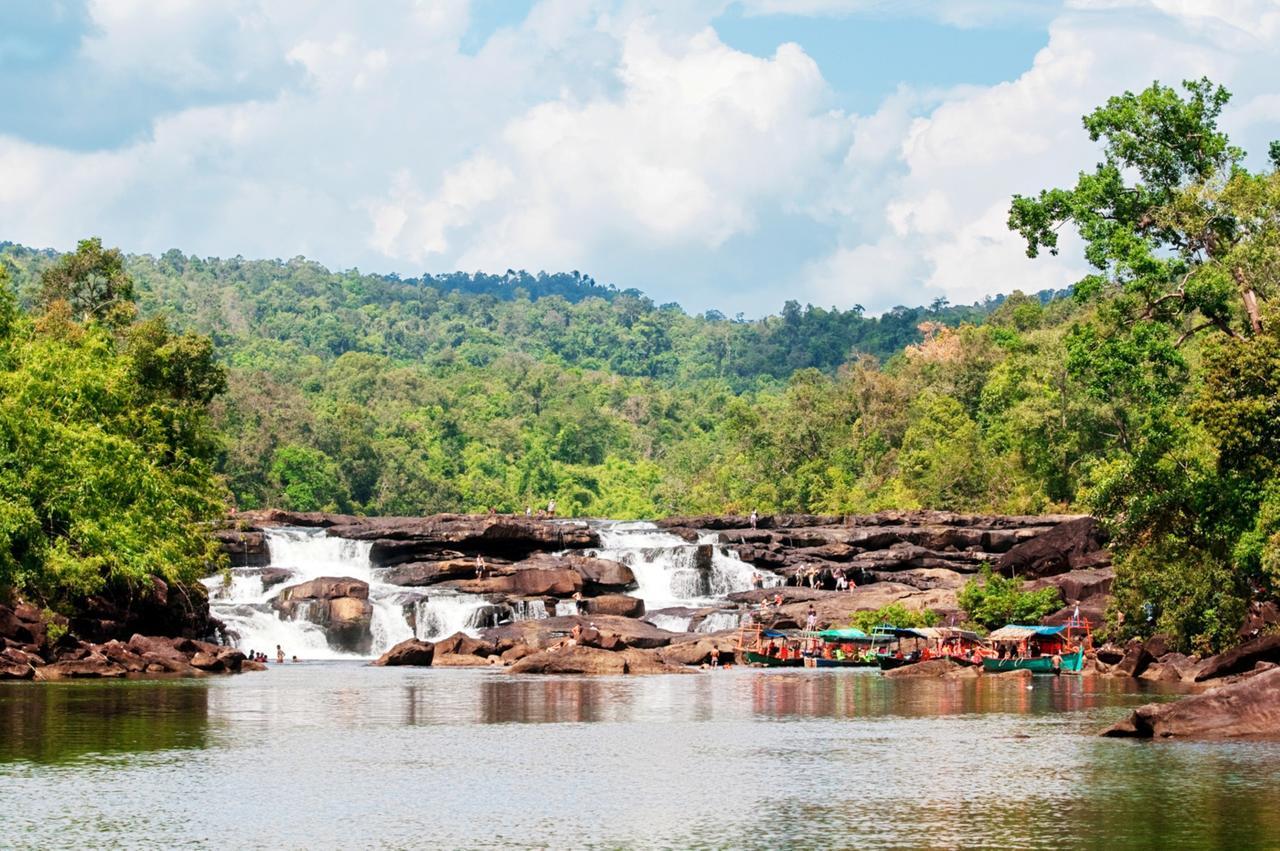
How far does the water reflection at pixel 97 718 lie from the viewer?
32.8 meters

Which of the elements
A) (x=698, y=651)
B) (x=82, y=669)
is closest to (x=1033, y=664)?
(x=698, y=651)

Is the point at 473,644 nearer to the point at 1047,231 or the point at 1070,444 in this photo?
the point at 1047,231

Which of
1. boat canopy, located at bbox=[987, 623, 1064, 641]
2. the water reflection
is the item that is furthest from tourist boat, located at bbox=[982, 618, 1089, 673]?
the water reflection

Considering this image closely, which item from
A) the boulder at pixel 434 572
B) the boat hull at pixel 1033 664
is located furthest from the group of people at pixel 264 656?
the boat hull at pixel 1033 664

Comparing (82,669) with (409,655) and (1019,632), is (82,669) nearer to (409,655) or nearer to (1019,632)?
(409,655)

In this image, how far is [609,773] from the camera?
29938 millimetres

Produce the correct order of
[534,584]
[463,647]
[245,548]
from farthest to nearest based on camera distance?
[245,548] → [534,584] → [463,647]

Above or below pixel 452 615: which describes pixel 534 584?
above

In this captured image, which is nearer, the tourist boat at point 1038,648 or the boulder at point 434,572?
the tourist boat at point 1038,648

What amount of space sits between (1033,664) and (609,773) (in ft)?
111

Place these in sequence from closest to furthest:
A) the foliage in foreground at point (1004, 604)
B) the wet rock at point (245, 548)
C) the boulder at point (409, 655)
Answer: the boulder at point (409, 655), the foliage in foreground at point (1004, 604), the wet rock at point (245, 548)

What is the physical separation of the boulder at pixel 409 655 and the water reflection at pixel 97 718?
13.3 metres

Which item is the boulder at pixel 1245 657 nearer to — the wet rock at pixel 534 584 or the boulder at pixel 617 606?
the boulder at pixel 617 606

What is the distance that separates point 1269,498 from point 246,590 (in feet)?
154
